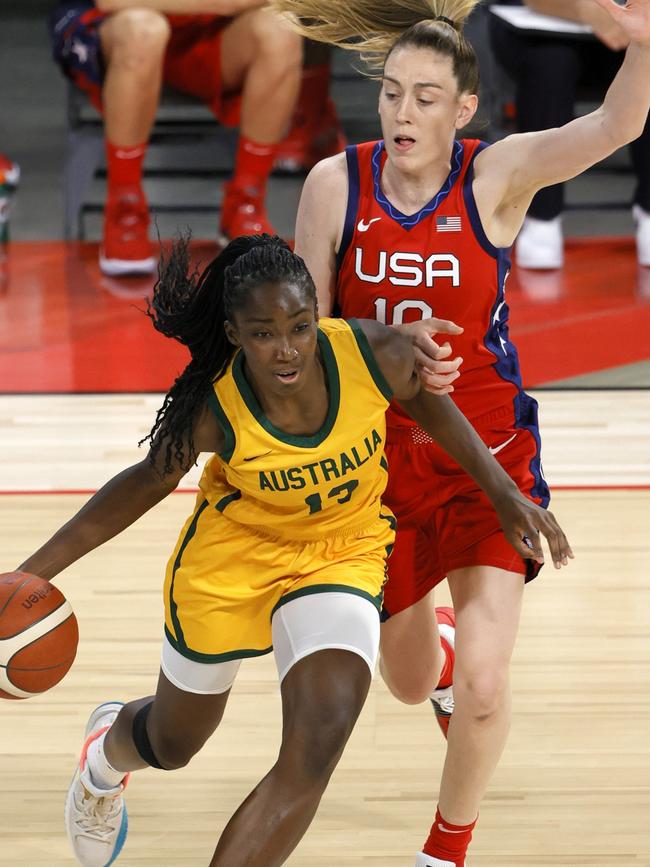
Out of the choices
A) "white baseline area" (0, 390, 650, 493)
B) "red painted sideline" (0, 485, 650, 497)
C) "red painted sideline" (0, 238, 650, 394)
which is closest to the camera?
"red painted sideline" (0, 485, 650, 497)

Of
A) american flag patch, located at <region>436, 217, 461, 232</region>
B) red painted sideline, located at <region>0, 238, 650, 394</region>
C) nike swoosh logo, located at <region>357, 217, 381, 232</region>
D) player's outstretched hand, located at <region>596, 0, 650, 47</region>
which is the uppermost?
player's outstretched hand, located at <region>596, 0, 650, 47</region>

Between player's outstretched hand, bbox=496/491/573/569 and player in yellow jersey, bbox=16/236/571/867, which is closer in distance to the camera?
player in yellow jersey, bbox=16/236/571/867

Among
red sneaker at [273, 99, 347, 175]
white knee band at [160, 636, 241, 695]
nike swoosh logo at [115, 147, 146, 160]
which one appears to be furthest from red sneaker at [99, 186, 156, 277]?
white knee band at [160, 636, 241, 695]

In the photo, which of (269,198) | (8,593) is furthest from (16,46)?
(8,593)

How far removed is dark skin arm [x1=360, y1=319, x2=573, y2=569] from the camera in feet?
9.36

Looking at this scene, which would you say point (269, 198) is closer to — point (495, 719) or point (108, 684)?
point (108, 684)

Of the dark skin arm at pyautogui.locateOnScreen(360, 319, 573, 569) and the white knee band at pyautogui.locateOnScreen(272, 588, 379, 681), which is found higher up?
the dark skin arm at pyautogui.locateOnScreen(360, 319, 573, 569)

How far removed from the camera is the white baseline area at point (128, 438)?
17.2ft

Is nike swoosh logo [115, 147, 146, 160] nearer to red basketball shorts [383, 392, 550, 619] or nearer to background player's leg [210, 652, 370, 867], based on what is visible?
red basketball shorts [383, 392, 550, 619]

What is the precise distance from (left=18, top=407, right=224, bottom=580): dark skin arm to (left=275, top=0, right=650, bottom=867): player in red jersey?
0.50 m

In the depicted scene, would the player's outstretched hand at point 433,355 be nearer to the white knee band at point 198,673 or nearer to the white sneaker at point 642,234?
the white knee band at point 198,673

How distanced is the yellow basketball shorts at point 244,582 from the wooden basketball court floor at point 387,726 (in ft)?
2.10

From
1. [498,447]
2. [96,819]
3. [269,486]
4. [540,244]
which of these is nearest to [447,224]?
[498,447]

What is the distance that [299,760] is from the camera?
2.48 meters
